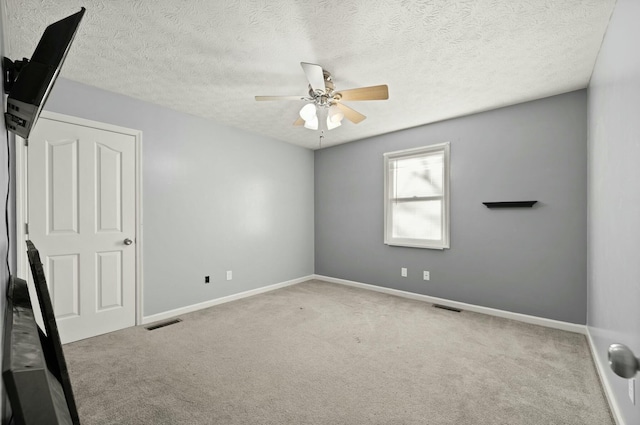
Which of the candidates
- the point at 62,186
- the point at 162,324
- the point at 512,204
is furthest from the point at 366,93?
the point at 162,324

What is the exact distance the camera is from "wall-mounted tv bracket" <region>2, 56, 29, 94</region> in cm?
105

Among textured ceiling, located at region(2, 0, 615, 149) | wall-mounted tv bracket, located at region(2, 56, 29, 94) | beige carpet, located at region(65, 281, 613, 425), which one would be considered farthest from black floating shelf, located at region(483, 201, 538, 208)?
wall-mounted tv bracket, located at region(2, 56, 29, 94)

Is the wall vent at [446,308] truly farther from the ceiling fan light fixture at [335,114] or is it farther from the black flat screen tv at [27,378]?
the black flat screen tv at [27,378]

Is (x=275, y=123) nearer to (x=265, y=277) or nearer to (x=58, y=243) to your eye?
(x=265, y=277)

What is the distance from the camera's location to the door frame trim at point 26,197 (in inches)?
96.6

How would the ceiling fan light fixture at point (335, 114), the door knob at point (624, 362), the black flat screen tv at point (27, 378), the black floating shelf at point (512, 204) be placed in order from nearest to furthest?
the black flat screen tv at point (27, 378), the door knob at point (624, 362), the ceiling fan light fixture at point (335, 114), the black floating shelf at point (512, 204)

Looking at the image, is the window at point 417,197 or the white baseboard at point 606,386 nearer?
the white baseboard at point 606,386

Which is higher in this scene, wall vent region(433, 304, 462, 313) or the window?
the window

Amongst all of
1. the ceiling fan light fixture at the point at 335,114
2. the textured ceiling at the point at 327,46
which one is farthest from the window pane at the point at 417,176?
the ceiling fan light fixture at the point at 335,114

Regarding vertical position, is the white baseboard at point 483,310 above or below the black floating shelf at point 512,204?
below

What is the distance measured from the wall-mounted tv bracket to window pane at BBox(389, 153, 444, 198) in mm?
4074

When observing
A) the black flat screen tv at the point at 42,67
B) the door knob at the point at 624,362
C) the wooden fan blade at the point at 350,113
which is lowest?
the door knob at the point at 624,362

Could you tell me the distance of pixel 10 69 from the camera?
1.07 meters

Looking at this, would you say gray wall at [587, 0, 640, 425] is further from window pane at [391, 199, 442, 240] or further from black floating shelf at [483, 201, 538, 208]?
window pane at [391, 199, 442, 240]
